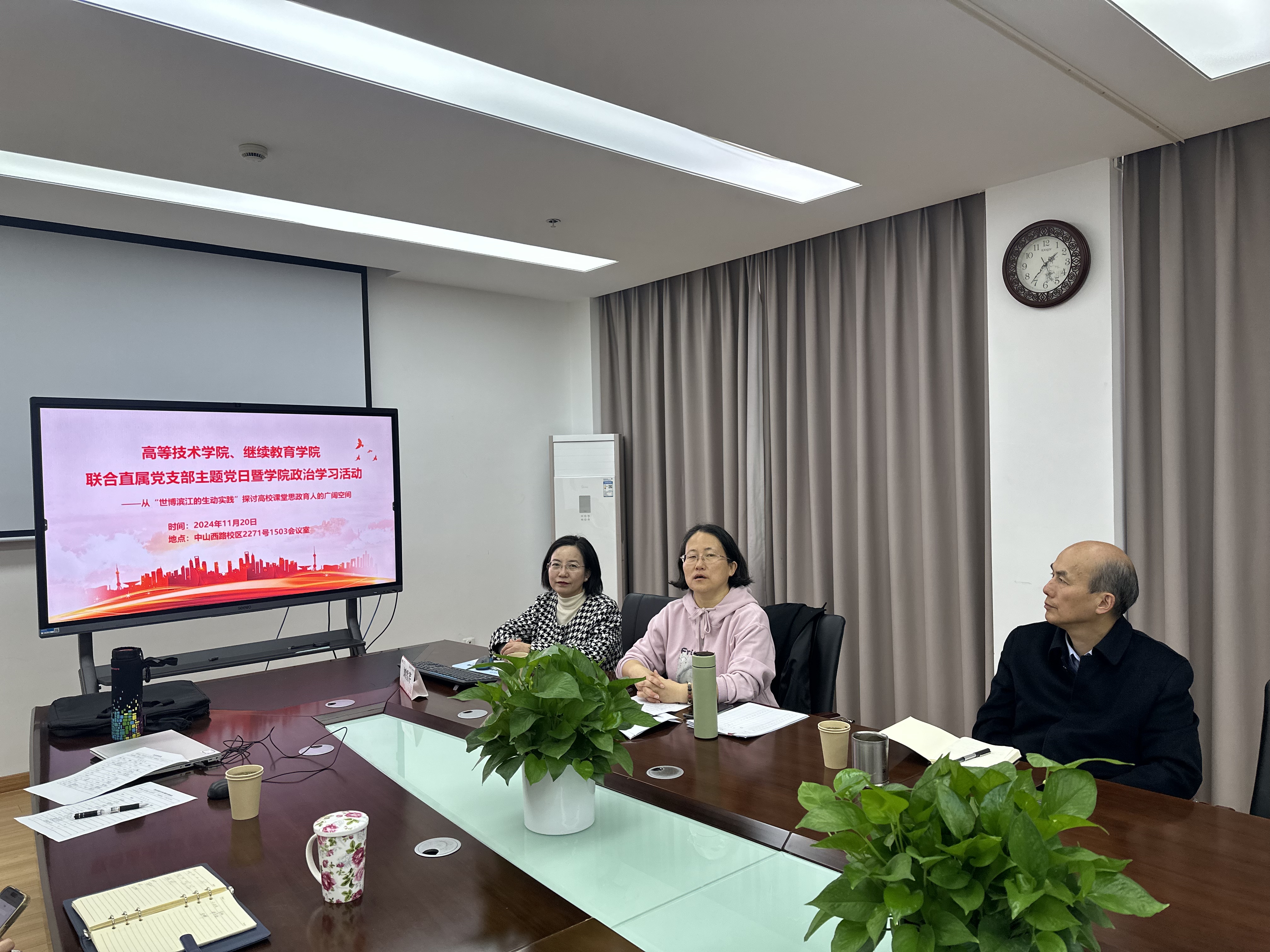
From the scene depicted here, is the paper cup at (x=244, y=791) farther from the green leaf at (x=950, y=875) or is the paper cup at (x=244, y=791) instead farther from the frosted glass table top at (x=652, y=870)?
the green leaf at (x=950, y=875)

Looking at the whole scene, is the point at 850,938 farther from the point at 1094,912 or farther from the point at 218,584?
the point at 218,584

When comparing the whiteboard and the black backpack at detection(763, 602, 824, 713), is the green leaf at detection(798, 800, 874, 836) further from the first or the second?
the whiteboard

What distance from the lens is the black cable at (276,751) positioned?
1.86m

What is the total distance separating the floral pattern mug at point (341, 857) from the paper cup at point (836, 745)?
0.95 m

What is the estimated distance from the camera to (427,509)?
5246mm

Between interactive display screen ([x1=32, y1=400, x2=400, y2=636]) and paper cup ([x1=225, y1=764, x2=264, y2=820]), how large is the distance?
5.09 feet

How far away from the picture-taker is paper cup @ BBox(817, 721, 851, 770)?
176cm

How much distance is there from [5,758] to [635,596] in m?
3.10

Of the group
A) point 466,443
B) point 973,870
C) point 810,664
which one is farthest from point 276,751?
point 466,443

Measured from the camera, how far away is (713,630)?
277 centimetres

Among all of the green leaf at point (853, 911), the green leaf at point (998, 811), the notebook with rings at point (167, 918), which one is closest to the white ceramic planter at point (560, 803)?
the notebook with rings at point (167, 918)

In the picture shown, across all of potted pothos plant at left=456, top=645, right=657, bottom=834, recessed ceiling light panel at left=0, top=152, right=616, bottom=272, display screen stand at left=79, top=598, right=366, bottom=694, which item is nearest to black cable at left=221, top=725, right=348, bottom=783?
potted pothos plant at left=456, top=645, right=657, bottom=834

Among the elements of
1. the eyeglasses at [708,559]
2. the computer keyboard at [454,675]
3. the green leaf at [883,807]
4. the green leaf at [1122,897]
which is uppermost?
the eyeglasses at [708,559]

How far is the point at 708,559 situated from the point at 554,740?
1.36 meters
